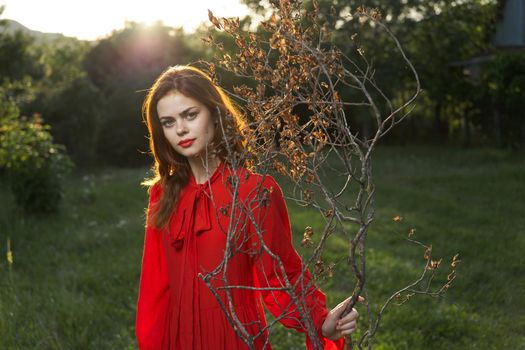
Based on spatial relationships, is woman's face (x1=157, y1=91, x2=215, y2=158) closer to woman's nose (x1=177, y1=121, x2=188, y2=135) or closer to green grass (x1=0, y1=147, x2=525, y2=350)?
woman's nose (x1=177, y1=121, x2=188, y2=135)

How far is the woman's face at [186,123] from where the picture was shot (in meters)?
2.86

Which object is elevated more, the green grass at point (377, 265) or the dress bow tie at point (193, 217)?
the dress bow tie at point (193, 217)

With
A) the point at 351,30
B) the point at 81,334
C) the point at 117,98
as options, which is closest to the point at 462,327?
the point at 81,334

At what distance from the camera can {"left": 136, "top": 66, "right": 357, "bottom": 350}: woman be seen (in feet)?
9.21

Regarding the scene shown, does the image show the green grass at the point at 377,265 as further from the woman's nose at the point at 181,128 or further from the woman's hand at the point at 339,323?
the woman's nose at the point at 181,128

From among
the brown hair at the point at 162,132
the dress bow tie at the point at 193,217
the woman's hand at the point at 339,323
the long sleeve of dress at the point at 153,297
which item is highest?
the brown hair at the point at 162,132

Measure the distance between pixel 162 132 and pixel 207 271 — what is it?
0.59 metres

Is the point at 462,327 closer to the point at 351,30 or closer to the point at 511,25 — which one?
the point at 351,30

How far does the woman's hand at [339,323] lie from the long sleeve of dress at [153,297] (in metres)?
0.86

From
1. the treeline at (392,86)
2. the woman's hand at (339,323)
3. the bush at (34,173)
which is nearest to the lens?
the woman's hand at (339,323)

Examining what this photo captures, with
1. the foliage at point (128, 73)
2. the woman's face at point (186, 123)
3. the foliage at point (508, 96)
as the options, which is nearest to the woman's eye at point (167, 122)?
the woman's face at point (186, 123)

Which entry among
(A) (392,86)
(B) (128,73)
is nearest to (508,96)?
(A) (392,86)

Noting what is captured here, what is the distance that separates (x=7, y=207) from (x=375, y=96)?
14051 mm

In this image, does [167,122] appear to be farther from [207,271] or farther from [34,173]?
[34,173]
